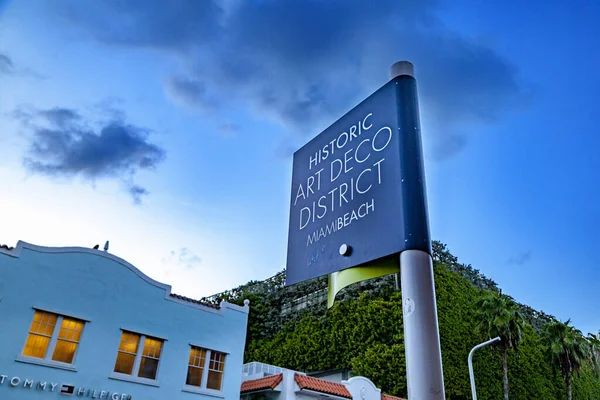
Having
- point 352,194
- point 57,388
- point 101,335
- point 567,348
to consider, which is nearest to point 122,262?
point 101,335

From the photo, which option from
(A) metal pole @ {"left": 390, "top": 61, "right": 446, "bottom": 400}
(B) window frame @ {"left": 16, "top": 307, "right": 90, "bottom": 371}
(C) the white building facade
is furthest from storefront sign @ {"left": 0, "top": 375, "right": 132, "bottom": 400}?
(A) metal pole @ {"left": 390, "top": 61, "right": 446, "bottom": 400}

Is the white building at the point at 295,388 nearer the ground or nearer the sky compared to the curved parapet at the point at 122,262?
nearer the ground

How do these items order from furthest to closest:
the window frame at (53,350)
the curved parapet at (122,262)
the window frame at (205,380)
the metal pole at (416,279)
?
the window frame at (205,380), the curved parapet at (122,262), the window frame at (53,350), the metal pole at (416,279)

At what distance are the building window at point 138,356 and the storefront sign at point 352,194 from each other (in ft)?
46.8

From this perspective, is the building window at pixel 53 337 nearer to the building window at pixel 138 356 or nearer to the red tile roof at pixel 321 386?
the building window at pixel 138 356

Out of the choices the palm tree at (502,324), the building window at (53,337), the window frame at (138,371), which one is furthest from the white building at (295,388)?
the palm tree at (502,324)

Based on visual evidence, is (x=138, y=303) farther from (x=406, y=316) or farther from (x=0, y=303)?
(x=406, y=316)

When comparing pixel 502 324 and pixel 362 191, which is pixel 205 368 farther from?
pixel 502 324

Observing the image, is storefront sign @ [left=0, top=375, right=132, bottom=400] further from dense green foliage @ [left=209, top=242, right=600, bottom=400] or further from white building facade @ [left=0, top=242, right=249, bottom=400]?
dense green foliage @ [left=209, top=242, right=600, bottom=400]

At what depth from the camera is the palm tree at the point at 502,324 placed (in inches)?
1217

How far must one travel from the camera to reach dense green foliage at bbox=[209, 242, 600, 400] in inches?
1243

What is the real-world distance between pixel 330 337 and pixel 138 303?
19549 mm

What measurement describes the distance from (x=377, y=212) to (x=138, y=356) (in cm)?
1599

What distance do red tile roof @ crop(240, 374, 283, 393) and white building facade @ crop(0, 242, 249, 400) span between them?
1.56 m
